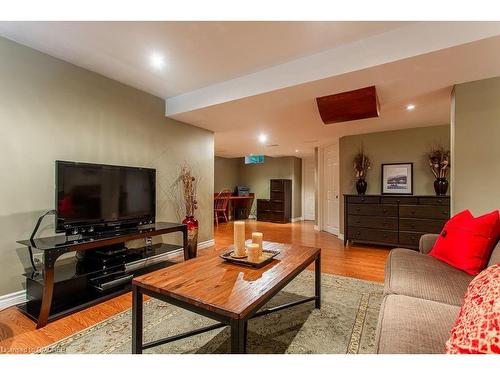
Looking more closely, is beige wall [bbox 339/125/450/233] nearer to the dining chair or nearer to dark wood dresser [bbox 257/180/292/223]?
dark wood dresser [bbox 257/180/292/223]

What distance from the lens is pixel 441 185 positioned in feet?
12.7

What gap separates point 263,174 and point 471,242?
22.4 ft

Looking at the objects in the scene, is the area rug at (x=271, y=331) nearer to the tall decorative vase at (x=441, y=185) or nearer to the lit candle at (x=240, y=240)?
the lit candle at (x=240, y=240)

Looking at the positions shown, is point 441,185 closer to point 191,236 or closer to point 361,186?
point 361,186

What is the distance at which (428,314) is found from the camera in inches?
44.7

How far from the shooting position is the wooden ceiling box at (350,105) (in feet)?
8.36

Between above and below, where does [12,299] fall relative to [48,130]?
below

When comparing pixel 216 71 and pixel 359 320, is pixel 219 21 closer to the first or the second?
pixel 216 71

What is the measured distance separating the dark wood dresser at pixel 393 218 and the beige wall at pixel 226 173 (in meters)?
4.60

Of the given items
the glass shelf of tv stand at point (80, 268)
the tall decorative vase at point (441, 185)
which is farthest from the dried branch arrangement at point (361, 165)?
the glass shelf of tv stand at point (80, 268)

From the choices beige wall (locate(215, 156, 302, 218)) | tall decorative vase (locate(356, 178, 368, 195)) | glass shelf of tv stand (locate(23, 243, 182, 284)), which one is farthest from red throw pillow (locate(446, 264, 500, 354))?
beige wall (locate(215, 156, 302, 218))

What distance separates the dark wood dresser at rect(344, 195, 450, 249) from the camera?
3.71 metres

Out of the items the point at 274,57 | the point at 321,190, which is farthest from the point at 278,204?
the point at 274,57

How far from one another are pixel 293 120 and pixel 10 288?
147 inches
